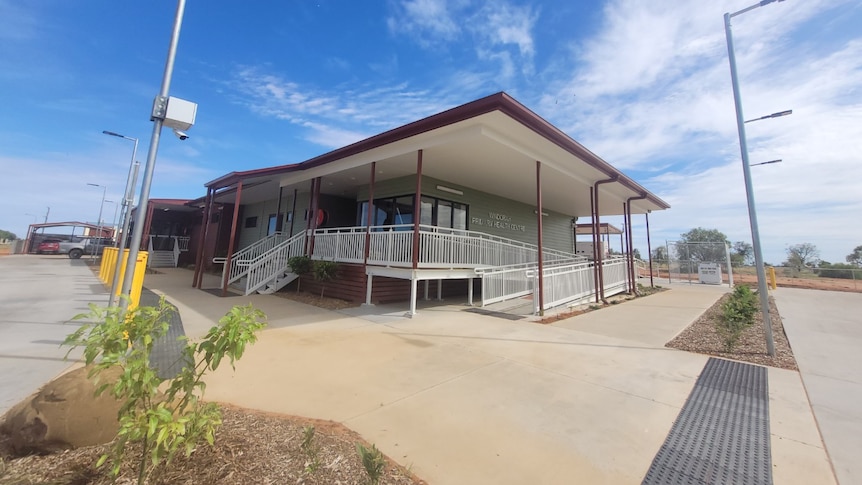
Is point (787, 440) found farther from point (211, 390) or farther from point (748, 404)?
point (211, 390)

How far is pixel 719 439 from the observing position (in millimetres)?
2631

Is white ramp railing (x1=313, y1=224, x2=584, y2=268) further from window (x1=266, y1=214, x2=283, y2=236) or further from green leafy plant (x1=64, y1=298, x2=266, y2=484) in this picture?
window (x1=266, y1=214, x2=283, y2=236)

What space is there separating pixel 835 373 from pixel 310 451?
6.45m

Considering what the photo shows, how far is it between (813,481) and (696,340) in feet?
14.2

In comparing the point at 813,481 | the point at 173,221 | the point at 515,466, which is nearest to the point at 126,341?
the point at 515,466

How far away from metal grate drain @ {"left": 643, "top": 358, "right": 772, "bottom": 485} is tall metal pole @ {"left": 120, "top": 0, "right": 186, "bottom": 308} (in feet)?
15.9

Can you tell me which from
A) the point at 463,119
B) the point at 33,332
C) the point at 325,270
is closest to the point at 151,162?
the point at 33,332

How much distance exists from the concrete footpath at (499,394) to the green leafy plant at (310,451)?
477 millimetres

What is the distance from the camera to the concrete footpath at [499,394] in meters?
2.33

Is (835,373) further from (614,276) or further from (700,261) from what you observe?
(700,261)

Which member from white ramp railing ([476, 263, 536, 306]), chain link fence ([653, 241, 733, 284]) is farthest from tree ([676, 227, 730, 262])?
white ramp railing ([476, 263, 536, 306])

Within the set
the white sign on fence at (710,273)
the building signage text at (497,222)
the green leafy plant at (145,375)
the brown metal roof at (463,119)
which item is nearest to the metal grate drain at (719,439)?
the green leafy plant at (145,375)

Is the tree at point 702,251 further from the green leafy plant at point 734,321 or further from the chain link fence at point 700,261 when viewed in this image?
the green leafy plant at point 734,321

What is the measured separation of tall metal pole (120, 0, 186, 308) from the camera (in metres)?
3.35
